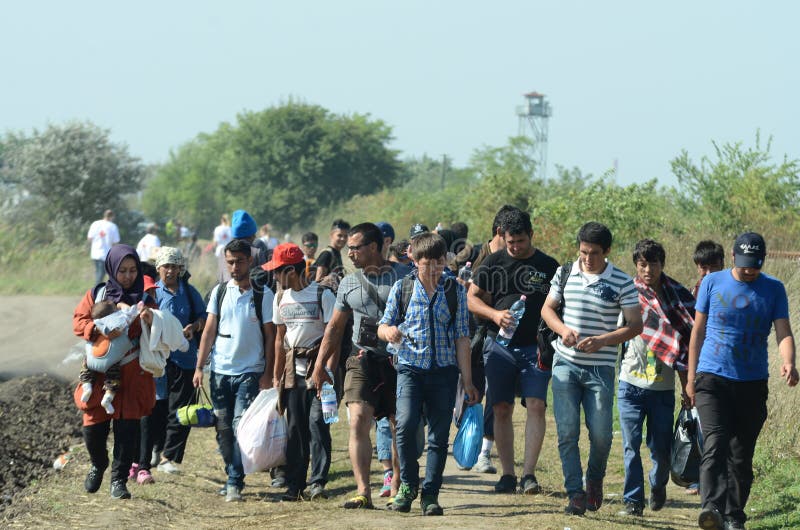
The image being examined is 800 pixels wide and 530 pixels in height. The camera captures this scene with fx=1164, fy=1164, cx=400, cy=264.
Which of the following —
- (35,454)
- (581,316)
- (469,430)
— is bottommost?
(35,454)

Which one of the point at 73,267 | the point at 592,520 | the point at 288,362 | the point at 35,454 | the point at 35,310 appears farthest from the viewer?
the point at 73,267

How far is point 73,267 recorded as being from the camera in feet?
93.4

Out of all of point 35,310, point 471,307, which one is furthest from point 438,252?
point 35,310

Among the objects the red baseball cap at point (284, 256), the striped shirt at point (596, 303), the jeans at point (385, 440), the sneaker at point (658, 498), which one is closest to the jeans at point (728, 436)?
the striped shirt at point (596, 303)

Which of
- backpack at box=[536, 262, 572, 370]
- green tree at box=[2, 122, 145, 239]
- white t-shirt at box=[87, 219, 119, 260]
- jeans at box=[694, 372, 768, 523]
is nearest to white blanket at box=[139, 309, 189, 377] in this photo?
backpack at box=[536, 262, 572, 370]

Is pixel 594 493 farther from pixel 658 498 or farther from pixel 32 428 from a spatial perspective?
pixel 32 428

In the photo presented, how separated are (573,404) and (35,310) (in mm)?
17079

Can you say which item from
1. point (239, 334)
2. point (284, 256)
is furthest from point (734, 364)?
point (239, 334)

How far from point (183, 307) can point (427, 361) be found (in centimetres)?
289

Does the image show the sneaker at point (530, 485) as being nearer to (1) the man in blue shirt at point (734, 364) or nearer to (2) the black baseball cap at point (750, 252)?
(1) the man in blue shirt at point (734, 364)

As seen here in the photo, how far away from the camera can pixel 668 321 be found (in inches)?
326

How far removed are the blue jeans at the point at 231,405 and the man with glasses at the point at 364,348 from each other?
1.28 metres

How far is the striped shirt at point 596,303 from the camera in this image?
7.74 meters

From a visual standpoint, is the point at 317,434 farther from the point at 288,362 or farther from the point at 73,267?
the point at 73,267
